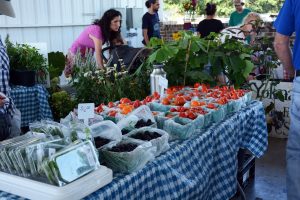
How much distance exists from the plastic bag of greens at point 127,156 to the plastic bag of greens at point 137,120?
29 centimetres

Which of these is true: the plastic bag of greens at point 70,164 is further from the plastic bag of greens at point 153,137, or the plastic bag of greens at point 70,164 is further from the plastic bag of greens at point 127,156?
the plastic bag of greens at point 153,137

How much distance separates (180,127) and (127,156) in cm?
47

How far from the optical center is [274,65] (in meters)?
4.09

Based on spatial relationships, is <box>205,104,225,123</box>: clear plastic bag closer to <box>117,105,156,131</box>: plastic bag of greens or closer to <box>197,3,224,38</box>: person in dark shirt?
<box>117,105,156,131</box>: plastic bag of greens

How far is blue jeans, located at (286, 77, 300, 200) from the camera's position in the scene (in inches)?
87.8

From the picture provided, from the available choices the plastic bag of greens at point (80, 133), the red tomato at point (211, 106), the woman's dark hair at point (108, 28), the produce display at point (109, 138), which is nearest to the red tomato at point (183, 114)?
the produce display at point (109, 138)

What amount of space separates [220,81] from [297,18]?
0.95 meters

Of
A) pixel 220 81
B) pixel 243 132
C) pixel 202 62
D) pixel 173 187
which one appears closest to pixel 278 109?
pixel 220 81

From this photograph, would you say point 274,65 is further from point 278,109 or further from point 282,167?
point 282,167

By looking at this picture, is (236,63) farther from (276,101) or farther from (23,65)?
(23,65)

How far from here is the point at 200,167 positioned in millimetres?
1826

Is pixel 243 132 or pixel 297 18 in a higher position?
pixel 297 18

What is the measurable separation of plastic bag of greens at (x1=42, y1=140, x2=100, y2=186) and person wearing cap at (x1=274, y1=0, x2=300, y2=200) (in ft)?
4.62

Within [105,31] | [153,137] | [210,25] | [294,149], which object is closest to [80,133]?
[153,137]
